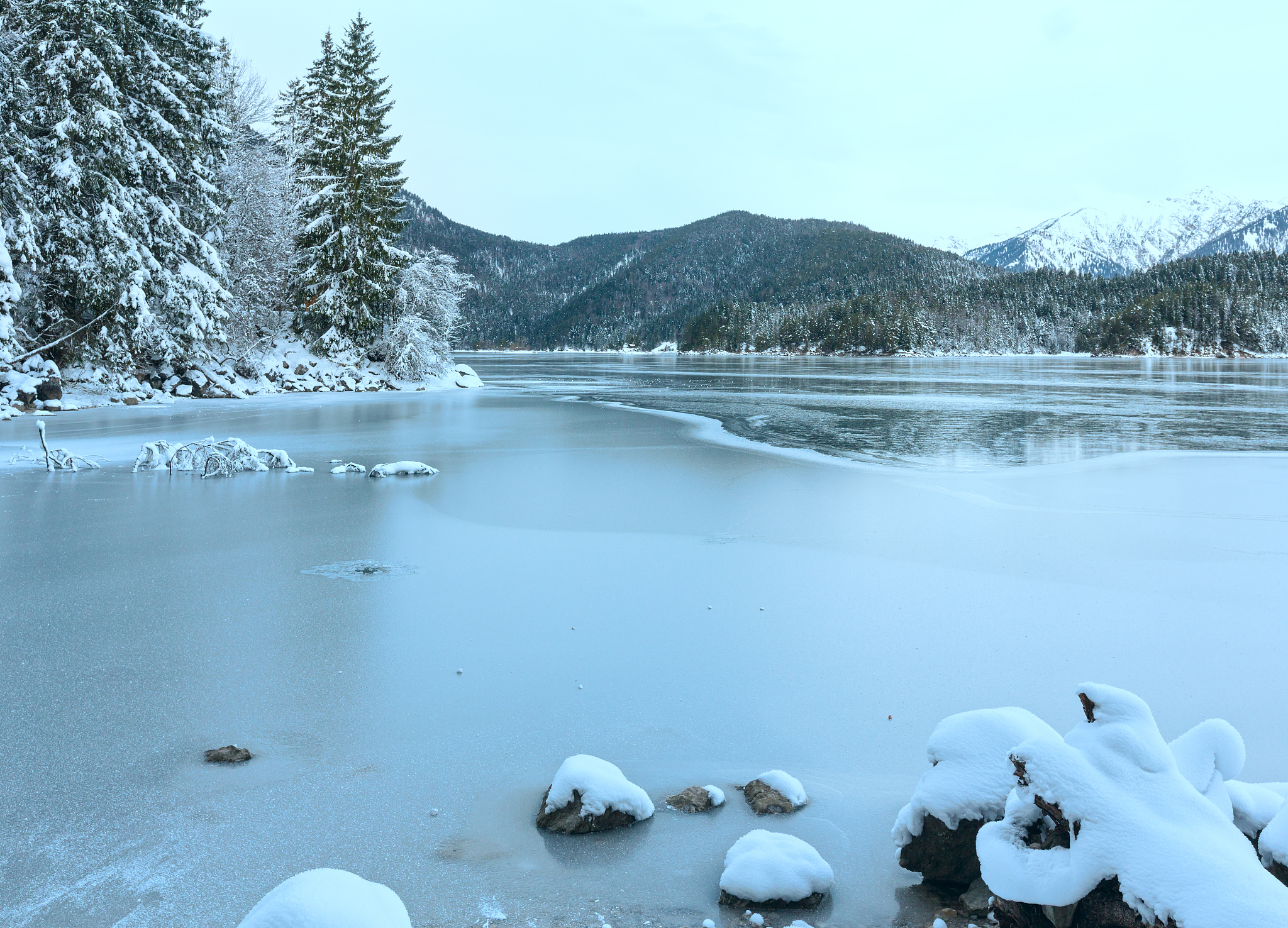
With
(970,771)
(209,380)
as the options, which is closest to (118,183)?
(209,380)

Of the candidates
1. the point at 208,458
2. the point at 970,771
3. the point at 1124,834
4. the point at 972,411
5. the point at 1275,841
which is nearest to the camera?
the point at 1124,834

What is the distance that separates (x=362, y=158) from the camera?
1276 inches

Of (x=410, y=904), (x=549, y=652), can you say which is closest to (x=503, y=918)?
(x=410, y=904)

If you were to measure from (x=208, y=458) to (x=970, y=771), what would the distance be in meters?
11.6

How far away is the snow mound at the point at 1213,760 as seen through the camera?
2.38 metres

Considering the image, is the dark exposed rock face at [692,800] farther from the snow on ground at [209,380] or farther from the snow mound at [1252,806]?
the snow on ground at [209,380]

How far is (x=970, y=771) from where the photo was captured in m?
2.68

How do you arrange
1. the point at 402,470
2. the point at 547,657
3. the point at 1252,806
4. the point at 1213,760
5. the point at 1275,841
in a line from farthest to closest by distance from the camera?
the point at 402,470
the point at 547,657
the point at 1252,806
the point at 1213,760
the point at 1275,841

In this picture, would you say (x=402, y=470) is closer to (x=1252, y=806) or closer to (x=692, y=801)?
(x=692, y=801)

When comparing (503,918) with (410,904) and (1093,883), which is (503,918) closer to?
(410,904)

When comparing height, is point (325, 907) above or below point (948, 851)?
above

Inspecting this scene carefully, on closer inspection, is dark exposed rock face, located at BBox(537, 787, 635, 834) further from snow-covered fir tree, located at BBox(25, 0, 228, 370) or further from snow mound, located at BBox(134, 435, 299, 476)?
snow-covered fir tree, located at BBox(25, 0, 228, 370)

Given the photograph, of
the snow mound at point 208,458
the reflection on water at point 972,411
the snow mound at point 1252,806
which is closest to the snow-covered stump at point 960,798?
the snow mound at point 1252,806

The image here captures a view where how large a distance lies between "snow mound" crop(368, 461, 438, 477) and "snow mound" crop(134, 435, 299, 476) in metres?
1.19
